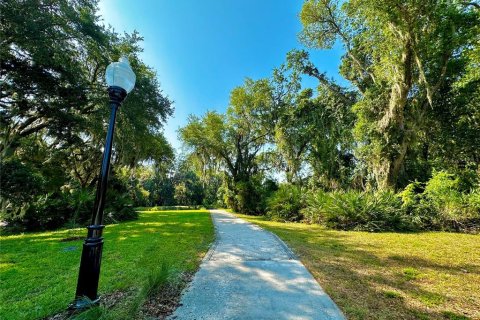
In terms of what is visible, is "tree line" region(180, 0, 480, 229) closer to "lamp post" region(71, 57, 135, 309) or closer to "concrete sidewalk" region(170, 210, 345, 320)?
"concrete sidewalk" region(170, 210, 345, 320)

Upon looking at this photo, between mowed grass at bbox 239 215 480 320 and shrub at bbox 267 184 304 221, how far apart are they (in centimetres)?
539

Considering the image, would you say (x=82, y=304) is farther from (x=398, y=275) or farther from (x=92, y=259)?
(x=398, y=275)

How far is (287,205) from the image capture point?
12320 mm

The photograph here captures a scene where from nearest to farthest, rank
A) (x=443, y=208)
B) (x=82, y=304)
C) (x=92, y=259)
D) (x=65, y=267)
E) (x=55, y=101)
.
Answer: (x=82, y=304) → (x=92, y=259) → (x=65, y=267) → (x=55, y=101) → (x=443, y=208)

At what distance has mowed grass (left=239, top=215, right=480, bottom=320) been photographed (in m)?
2.72

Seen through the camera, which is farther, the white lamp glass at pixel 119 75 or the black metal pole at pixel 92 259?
the white lamp glass at pixel 119 75

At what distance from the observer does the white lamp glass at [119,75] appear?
108 inches

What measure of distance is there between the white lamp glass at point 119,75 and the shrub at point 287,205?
1072 centimetres

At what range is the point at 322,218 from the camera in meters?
10.0

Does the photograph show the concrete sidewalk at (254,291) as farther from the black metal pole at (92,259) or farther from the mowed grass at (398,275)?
the black metal pole at (92,259)

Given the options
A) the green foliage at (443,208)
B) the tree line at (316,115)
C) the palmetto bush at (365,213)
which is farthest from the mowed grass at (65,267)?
the green foliage at (443,208)

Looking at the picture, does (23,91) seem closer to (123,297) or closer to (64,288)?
(64,288)

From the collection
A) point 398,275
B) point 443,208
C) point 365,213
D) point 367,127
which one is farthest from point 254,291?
point 367,127

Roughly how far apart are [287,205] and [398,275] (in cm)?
849
